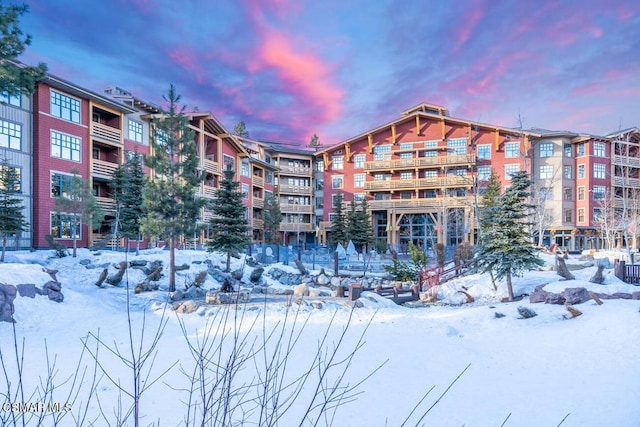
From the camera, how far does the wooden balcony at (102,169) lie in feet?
92.7

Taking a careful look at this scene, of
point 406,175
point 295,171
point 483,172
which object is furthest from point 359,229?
point 483,172

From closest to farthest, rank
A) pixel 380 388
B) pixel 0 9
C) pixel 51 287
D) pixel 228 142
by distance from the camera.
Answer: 1. pixel 380 388
2. pixel 0 9
3. pixel 51 287
4. pixel 228 142

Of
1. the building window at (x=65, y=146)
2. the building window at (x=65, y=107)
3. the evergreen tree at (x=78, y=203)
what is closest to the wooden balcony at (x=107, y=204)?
the building window at (x=65, y=146)

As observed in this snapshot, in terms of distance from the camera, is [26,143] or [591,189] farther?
[591,189]

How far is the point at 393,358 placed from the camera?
855cm

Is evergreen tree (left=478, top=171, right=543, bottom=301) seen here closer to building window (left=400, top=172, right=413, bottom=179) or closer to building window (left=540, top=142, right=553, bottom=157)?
building window (left=400, top=172, right=413, bottom=179)

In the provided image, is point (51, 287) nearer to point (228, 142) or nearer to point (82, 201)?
point (82, 201)

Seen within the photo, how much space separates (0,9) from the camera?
10594 millimetres

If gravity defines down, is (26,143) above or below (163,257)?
above

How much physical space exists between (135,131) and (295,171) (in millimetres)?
24854

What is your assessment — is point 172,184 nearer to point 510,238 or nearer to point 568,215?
point 510,238

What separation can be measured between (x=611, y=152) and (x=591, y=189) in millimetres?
4934

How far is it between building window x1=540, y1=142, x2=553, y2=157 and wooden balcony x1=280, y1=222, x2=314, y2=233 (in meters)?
29.8

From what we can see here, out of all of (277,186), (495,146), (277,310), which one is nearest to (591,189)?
(495,146)
